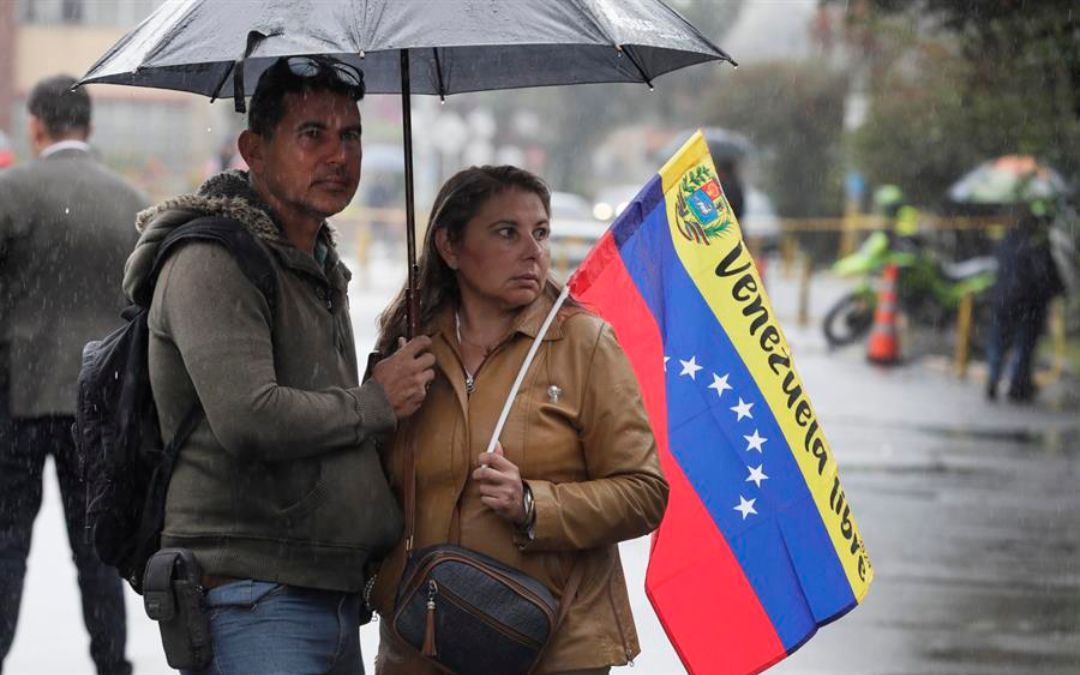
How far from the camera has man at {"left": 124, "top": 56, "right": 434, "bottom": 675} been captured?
329cm

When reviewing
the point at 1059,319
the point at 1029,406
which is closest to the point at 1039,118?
the point at 1029,406

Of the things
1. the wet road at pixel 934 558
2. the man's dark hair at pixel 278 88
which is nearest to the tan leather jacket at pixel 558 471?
the man's dark hair at pixel 278 88

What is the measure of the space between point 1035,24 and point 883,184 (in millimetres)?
17696

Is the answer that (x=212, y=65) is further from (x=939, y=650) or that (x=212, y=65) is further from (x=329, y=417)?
(x=939, y=650)

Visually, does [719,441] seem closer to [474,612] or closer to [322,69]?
[474,612]

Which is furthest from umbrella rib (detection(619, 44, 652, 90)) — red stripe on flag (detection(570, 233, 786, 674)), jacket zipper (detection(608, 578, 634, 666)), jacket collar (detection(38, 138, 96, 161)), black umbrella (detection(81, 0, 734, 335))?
jacket collar (detection(38, 138, 96, 161))

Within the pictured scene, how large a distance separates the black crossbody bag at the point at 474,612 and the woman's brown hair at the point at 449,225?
0.44 meters

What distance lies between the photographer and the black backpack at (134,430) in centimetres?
338

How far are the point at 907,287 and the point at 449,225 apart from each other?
17306 mm

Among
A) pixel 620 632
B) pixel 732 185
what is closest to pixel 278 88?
pixel 620 632

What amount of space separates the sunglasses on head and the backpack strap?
345mm

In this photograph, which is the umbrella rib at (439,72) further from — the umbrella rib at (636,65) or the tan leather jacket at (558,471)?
the tan leather jacket at (558,471)

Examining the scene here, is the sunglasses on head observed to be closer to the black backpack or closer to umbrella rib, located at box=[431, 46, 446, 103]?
the black backpack

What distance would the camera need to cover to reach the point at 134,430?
3406 mm
